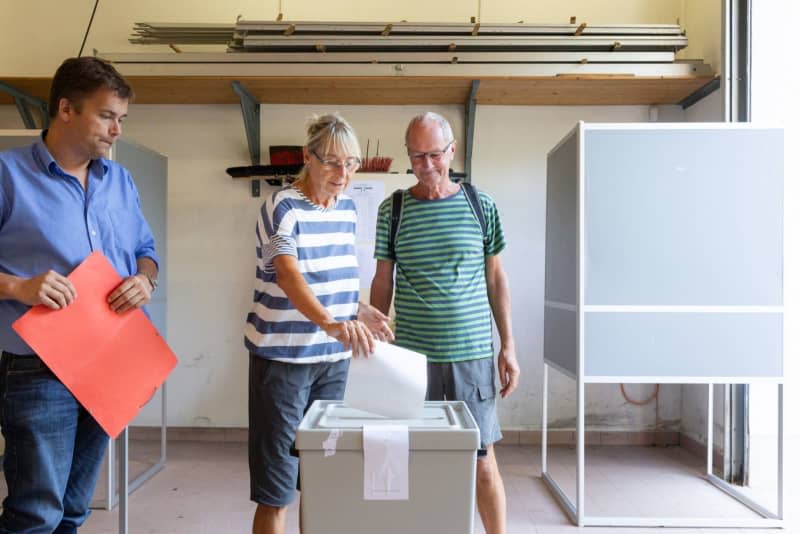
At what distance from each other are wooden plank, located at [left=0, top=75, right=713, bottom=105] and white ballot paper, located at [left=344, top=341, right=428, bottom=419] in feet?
8.12

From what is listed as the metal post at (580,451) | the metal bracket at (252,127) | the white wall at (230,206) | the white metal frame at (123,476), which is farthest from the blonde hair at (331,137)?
the white wall at (230,206)

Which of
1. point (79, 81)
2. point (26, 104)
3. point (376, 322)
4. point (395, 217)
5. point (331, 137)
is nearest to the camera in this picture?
point (79, 81)

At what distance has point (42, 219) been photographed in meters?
1.39

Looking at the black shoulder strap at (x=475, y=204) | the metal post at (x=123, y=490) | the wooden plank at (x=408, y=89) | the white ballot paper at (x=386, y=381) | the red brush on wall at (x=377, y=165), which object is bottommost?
the metal post at (x=123, y=490)

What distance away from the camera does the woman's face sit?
5.43 ft

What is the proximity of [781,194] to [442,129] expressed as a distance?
5.52 feet

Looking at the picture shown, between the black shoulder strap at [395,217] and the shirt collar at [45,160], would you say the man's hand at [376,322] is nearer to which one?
the black shoulder strap at [395,217]

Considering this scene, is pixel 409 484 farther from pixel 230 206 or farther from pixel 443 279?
pixel 230 206

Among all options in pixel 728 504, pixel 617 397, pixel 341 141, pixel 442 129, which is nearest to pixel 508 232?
pixel 617 397

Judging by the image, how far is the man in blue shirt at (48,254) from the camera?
1.37 m

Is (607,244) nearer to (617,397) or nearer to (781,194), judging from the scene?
(781,194)

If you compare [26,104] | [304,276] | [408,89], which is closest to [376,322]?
[304,276]

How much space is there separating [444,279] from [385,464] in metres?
0.82

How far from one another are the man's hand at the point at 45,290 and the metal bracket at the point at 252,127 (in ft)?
8.28
